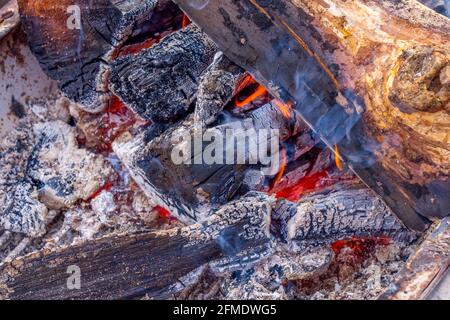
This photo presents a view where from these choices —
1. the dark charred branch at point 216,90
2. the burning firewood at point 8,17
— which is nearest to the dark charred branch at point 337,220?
the dark charred branch at point 216,90

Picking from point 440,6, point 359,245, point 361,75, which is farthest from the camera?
point 440,6

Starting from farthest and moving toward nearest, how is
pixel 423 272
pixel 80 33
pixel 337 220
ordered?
pixel 80 33 < pixel 337 220 < pixel 423 272

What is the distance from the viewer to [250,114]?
6.24 ft

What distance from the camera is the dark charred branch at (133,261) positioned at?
1.68 metres

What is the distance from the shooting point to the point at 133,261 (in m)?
1.70

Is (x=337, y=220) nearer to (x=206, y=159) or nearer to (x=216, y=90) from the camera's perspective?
(x=206, y=159)

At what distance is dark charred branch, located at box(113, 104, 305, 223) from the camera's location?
1823 millimetres

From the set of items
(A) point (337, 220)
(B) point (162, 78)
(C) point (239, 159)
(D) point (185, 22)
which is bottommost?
(A) point (337, 220)

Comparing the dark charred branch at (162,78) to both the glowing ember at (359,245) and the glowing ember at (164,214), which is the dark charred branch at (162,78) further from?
the glowing ember at (359,245)

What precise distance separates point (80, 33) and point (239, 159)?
781 mm

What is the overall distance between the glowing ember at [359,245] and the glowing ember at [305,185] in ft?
0.69

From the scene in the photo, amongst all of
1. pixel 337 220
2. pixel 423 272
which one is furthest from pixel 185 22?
pixel 423 272

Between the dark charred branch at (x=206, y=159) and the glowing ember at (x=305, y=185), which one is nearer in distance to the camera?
the dark charred branch at (x=206, y=159)
